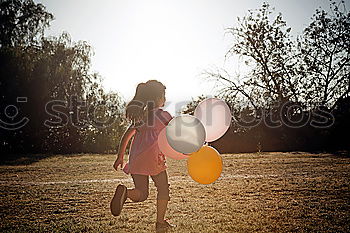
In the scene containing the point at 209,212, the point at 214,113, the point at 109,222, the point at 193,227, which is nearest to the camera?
the point at 193,227

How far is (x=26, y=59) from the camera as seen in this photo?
20438 millimetres

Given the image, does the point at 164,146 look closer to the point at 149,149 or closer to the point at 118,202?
the point at 149,149

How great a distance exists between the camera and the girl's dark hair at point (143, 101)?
3.82m

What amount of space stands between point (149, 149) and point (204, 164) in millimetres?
787

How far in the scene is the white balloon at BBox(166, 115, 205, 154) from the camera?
12.4ft

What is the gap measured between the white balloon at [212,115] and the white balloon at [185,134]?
0.65m

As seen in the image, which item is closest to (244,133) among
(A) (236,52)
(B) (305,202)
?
(A) (236,52)

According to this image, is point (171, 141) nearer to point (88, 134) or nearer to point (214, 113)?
point (214, 113)

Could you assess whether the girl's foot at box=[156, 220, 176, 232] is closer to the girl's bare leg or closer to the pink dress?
the girl's bare leg

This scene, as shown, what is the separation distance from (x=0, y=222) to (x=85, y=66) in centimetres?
2042

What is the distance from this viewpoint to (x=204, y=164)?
421cm

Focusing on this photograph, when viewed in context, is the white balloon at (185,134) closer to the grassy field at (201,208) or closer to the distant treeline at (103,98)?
the grassy field at (201,208)

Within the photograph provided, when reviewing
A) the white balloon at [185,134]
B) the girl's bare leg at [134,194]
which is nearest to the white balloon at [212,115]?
the white balloon at [185,134]

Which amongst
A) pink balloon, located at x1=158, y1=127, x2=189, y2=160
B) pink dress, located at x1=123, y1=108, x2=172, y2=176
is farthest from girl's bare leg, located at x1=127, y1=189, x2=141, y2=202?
pink balloon, located at x1=158, y1=127, x2=189, y2=160
